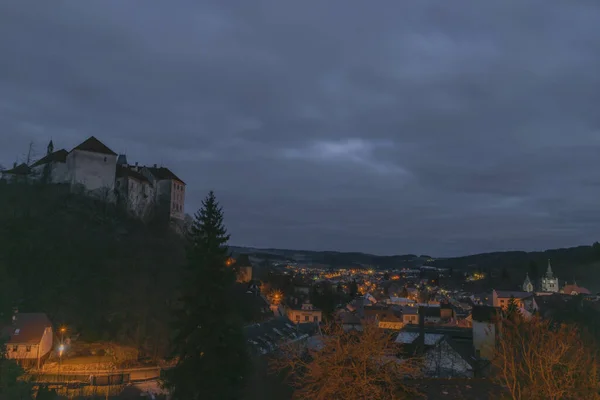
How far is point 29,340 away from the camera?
116 ft

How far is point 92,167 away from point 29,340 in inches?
1193

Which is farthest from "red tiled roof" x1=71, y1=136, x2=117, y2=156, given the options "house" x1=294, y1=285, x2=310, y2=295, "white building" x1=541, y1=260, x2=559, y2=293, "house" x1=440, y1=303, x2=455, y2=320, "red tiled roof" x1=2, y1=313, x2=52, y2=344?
"white building" x1=541, y1=260, x2=559, y2=293

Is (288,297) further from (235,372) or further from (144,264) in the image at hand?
(235,372)

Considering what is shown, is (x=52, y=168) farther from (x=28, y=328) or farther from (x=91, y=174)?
(x=28, y=328)

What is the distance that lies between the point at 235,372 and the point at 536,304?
2921 inches

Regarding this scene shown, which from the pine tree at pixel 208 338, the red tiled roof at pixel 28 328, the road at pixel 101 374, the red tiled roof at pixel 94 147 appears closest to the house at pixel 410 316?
the road at pixel 101 374

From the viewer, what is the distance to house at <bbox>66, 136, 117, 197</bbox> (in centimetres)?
5997

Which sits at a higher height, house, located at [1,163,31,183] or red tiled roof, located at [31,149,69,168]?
red tiled roof, located at [31,149,69,168]

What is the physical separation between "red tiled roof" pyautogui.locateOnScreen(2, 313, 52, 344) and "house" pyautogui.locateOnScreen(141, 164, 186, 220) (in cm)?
3377

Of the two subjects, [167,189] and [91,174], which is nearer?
[91,174]

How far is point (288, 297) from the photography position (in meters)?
87.4

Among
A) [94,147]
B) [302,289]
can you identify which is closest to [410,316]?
[302,289]

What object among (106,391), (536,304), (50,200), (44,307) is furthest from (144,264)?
(536,304)

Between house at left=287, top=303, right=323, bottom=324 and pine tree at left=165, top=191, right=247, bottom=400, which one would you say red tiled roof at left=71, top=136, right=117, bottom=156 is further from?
pine tree at left=165, top=191, right=247, bottom=400
